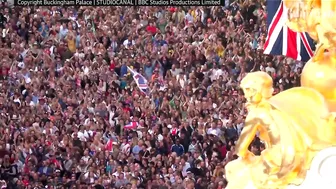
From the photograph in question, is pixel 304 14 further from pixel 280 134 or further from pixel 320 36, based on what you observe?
pixel 280 134

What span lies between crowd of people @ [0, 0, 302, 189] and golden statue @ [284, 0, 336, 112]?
1224 cm

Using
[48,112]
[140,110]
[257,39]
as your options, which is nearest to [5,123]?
[48,112]

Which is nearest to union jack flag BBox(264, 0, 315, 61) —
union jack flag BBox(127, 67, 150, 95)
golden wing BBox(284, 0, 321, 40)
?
golden wing BBox(284, 0, 321, 40)

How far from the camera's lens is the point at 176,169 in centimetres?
1758

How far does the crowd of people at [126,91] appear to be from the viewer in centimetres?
1823

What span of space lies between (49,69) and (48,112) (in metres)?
2.20

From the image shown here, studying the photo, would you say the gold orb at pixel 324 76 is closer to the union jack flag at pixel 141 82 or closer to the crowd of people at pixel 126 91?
the crowd of people at pixel 126 91

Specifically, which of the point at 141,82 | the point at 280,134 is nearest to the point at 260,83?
A: the point at 280,134

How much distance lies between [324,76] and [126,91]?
19295 mm

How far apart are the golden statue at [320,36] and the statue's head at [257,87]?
10 cm

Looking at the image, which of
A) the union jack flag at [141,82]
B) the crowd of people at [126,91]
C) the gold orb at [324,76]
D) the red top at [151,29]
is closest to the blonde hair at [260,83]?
the gold orb at [324,76]

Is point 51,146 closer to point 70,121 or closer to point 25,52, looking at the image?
point 70,121

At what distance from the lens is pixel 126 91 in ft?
72.8

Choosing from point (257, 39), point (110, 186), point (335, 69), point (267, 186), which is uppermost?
point (335, 69)
